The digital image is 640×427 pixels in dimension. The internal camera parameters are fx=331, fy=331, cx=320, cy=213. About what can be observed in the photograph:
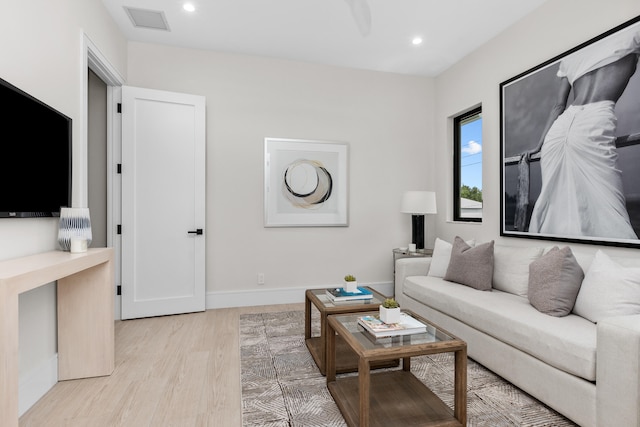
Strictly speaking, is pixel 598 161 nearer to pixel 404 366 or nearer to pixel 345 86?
pixel 404 366

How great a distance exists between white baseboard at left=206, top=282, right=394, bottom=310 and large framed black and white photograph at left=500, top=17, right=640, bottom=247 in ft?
7.80

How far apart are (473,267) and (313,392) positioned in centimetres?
170

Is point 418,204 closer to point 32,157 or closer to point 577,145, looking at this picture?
point 577,145

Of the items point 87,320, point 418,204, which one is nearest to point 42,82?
point 87,320

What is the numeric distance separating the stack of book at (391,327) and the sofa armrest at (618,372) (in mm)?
771

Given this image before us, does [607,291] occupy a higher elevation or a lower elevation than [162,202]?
lower

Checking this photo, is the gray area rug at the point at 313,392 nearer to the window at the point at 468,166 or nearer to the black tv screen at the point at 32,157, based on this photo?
the black tv screen at the point at 32,157

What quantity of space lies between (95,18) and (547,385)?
13.2 ft

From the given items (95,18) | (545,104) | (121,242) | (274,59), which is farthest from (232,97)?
(545,104)

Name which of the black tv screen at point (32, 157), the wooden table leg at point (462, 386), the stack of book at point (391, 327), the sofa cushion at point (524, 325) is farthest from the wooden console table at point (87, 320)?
the sofa cushion at point (524, 325)

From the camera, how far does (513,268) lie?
2.67 metres

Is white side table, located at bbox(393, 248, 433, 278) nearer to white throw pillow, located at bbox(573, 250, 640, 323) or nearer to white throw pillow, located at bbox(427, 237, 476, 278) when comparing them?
white throw pillow, located at bbox(427, 237, 476, 278)

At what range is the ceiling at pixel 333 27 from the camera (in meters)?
2.88

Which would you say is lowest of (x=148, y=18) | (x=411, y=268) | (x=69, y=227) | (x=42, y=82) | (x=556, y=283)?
(x=411, y=268)
